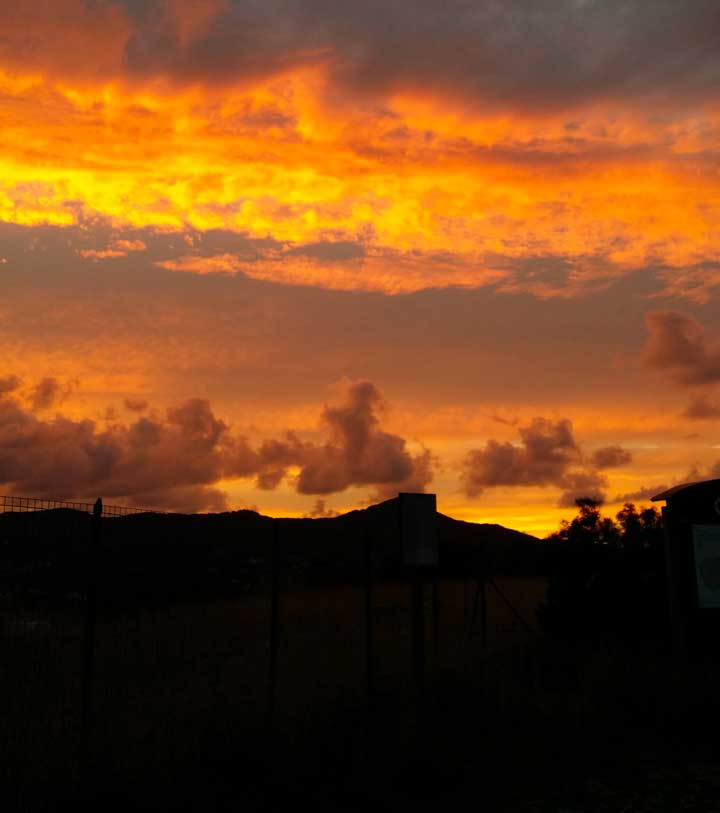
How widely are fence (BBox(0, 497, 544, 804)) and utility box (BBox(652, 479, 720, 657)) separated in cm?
337

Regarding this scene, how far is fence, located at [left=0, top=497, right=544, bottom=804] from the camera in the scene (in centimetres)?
916

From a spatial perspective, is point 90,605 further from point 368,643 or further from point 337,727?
point 368,643

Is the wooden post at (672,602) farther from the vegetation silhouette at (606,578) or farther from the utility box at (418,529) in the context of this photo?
the utility box at (418,529)

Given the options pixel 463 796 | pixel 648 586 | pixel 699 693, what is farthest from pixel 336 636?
pixel 463 796

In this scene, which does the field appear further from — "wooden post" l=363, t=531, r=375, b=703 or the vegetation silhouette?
the vegetation silhouette

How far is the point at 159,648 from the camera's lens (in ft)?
46.0

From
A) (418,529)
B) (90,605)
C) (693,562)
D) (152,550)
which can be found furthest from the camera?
(693,562)

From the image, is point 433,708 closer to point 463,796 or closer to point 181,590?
point 463,796

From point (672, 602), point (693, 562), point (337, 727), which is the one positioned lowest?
point (337, 727)

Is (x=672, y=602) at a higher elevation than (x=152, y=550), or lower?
lower

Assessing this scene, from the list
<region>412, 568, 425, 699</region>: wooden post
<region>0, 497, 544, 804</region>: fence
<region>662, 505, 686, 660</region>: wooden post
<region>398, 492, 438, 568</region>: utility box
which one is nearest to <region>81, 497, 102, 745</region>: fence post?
<region>0, 497, 544, 804</region>: fence

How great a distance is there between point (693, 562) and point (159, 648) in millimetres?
9181

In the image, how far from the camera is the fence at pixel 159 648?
9156mm

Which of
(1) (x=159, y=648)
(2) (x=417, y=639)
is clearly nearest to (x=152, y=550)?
(1) (x=159, y=648)
